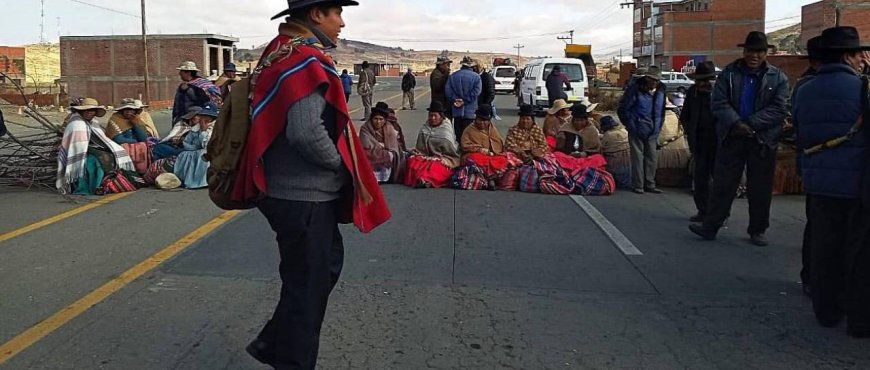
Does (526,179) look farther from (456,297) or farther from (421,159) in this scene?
(456,297)

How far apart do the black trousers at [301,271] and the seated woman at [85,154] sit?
7328 mm

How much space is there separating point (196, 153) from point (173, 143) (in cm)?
57

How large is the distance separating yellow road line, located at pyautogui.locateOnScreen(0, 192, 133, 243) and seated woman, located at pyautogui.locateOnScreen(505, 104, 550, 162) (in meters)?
5.07

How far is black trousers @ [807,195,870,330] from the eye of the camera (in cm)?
486

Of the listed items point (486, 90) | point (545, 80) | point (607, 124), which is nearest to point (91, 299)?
point (607, 124)

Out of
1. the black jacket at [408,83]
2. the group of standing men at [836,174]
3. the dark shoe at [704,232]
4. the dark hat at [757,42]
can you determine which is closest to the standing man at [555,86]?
the black jacket at [408,83]

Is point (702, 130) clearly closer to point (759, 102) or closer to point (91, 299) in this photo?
point (759, 102)

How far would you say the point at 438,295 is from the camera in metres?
5.71

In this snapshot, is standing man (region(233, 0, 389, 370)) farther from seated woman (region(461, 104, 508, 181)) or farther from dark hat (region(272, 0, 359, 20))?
seated woman (region(461, 104, 508, 181))

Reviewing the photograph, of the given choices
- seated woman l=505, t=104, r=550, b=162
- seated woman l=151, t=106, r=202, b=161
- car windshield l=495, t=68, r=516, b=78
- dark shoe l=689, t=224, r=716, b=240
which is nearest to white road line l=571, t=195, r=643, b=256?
dark shoe l=689, t=224, r=716, b=240

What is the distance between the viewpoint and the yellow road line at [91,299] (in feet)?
15.3

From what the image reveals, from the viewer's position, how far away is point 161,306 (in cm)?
538

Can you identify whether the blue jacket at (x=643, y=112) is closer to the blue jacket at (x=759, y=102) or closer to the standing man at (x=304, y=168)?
the blue jacket at (x=759, y=102)

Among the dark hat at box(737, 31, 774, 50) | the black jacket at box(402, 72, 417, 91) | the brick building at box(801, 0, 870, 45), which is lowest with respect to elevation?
the dark hat at box(737, 31, 774, 50)
